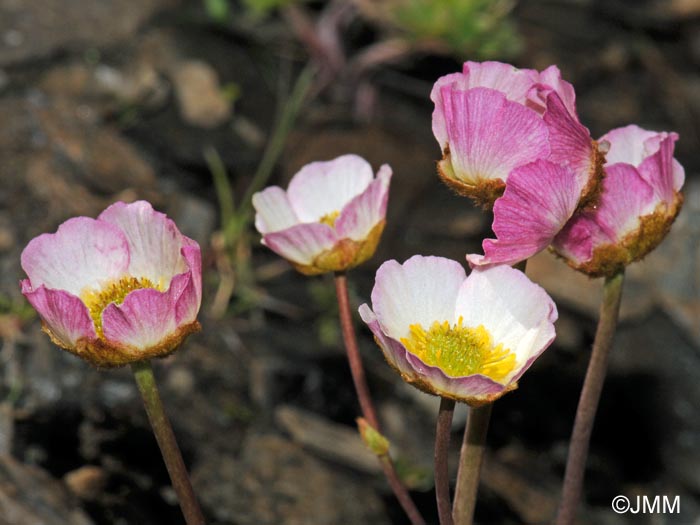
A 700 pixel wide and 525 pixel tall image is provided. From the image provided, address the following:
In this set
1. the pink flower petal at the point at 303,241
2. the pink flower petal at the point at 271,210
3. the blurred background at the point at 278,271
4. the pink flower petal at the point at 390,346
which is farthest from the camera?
the blurred background at the point at 278,271

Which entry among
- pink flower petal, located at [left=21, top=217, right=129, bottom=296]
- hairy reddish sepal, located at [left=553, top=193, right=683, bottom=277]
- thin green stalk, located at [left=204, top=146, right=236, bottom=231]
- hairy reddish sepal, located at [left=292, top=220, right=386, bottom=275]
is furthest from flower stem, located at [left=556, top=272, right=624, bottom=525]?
thin green stalk, located at [left=204, top=146, right=236, bottom=231]

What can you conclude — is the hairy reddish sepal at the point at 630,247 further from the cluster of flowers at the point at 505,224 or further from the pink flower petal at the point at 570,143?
the pink flower petal at the point at 570,143

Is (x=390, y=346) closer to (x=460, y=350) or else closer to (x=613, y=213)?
(x=460, y=350)

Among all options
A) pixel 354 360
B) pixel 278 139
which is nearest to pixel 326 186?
pixel 354 360

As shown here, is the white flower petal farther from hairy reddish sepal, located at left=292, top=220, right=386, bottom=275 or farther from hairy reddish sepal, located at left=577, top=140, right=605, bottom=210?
hairy reddish sepal, located at left=292, top=220, right=386, bottom=275

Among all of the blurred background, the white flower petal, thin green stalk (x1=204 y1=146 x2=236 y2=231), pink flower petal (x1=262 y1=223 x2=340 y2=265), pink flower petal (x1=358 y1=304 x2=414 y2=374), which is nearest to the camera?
pink flower petal (x1=358 y1=304 x2=414 y2=374)

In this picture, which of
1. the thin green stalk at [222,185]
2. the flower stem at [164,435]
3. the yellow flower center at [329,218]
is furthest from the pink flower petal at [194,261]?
the thin green stalk at [222,185]
